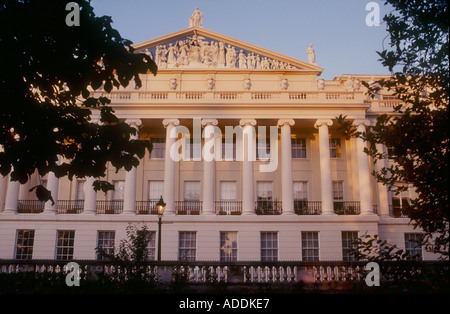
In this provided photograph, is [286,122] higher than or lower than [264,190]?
higher

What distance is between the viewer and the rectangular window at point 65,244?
3081 centimetres

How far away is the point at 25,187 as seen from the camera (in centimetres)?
3450

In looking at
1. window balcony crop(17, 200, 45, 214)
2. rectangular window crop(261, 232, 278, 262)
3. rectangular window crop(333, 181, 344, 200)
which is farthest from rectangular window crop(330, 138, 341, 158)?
window balcony crop(17, 200, 45, 214)

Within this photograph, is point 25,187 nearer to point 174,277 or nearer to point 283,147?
point 283,147

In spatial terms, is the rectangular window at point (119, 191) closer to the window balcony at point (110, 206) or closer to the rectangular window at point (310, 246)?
the window balcony at point (110, 206)

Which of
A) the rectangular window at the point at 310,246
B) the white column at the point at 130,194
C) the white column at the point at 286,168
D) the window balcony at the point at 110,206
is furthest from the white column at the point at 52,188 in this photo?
the rectangular window at the point at 310,246

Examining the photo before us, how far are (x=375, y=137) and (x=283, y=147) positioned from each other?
79.8 ft

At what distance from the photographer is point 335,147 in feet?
116

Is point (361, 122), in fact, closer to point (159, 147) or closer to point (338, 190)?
point (338, 190)

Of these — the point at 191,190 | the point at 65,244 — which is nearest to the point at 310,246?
the point at 191,190

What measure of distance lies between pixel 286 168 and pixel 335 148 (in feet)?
19.1

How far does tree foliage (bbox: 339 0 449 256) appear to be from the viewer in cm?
711

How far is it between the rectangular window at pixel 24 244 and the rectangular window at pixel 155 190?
29.2ft
